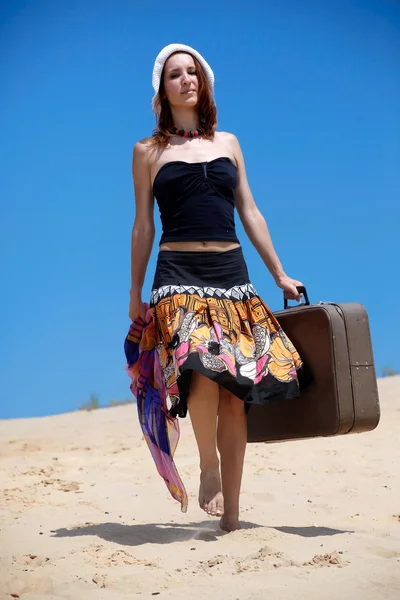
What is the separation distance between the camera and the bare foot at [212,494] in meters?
3.85

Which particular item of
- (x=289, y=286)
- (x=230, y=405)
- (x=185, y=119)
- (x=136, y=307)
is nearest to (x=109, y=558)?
(x=230, y=405)

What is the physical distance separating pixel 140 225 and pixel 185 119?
57 centimetres

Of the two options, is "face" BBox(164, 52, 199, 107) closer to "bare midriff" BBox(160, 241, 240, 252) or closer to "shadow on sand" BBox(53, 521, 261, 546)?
"bare midriff" BBox(160, 241, 240, 252)

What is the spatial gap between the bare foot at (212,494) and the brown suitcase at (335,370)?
0.49 meters

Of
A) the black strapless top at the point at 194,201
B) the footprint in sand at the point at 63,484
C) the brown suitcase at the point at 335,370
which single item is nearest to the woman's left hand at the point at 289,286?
the brown suitcase at the point at 335,370

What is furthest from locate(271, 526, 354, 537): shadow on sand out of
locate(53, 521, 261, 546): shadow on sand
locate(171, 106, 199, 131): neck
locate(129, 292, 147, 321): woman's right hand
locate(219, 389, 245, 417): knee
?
locate(171, 106, 199, 131): neck

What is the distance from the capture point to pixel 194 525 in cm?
449

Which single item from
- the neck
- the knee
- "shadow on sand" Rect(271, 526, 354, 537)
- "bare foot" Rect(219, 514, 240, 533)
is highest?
the neck

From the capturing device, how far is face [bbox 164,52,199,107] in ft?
13.7

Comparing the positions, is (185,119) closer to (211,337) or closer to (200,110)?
(200,110)

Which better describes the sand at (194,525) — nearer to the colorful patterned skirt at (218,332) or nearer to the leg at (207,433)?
the leg at (207,433)

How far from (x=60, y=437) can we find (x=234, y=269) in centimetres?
466

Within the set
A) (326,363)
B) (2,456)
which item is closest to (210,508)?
(326,363)

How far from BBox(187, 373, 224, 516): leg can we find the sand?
18 centimetres
